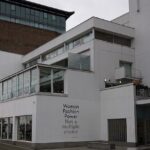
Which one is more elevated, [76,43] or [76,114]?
[76,43]

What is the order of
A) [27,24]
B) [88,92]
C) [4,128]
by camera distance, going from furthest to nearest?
[27,24]
[4,128]
[88,92]

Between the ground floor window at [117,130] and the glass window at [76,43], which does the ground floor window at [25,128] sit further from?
the glass window at [76,43]

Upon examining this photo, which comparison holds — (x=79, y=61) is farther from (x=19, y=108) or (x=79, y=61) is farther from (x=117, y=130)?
(x=117, y=130)

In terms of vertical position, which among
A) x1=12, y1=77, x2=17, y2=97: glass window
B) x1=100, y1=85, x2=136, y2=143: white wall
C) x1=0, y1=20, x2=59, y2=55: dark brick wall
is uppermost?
x1=0, y1=20, x2=59, y2=55: dark brick wall

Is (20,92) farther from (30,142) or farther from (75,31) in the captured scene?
(75,31)

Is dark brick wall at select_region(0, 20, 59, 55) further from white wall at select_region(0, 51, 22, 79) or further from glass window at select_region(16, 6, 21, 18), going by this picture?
white wall at select_region(0, 51, 22, 79)

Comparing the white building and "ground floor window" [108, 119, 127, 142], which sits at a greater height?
the white building

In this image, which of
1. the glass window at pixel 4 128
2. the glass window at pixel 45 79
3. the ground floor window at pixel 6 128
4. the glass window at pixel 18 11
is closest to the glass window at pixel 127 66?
the glass window at pixel 45 79

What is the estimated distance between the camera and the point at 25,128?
2734 cm

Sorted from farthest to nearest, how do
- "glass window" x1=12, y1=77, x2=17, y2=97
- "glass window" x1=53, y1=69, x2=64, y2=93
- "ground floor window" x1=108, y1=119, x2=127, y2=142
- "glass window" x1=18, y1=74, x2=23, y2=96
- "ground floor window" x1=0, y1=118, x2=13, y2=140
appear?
"glass window" x1=12, y1=77, x2=17, y2=97 < "ground floor window" x1=0, y1=118, x2=13, y2=140 < "glass window" x1=18, y1=74, x2=23, y2=96 < "glass window" x1=53, y1=69, x2=64, y2=93 < "ground floor window" x1=108, y1=119, x2=127, y2=142

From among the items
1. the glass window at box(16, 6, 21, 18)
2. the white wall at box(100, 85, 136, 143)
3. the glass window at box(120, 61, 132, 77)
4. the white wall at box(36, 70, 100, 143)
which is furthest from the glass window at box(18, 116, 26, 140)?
the glass window at box(16, 6, 21, 18)

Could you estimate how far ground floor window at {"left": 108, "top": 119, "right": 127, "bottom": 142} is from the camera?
25.5 metres

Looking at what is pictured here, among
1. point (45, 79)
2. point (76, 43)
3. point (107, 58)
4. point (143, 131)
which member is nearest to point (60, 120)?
point (45, 79)

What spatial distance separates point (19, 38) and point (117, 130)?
27.5 metres
